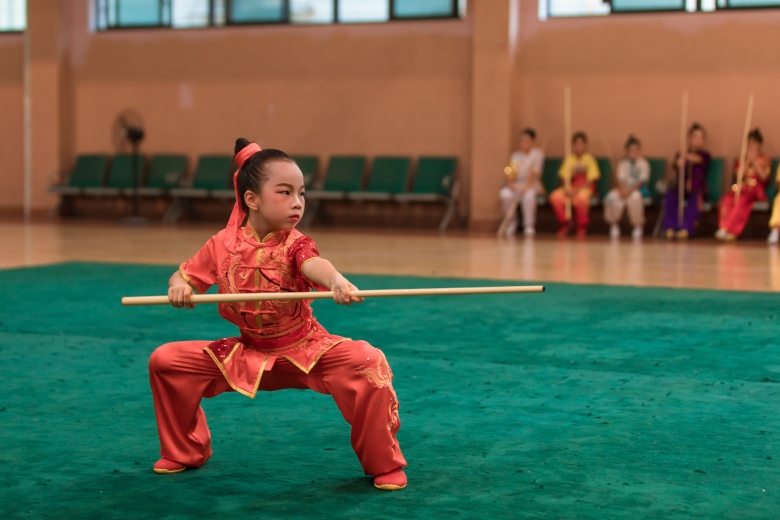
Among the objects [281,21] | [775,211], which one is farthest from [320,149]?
[775,211]

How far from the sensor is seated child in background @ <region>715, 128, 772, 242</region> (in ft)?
35.5

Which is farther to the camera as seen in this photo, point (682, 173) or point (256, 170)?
point (682, 173)

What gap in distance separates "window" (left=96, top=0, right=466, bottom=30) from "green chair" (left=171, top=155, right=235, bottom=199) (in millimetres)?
2100

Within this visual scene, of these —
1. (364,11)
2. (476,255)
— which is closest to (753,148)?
(476,255)

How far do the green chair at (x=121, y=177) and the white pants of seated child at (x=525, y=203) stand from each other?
17.9ft

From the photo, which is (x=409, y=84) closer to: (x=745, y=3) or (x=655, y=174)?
(x=655, y=174)

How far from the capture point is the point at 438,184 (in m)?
12.4

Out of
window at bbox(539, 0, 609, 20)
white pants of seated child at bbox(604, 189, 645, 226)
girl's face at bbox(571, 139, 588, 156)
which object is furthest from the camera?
window at bbox(539, 0, 609, 20)

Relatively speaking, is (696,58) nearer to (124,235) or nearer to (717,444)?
(124,235)

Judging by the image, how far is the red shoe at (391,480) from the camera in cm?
212

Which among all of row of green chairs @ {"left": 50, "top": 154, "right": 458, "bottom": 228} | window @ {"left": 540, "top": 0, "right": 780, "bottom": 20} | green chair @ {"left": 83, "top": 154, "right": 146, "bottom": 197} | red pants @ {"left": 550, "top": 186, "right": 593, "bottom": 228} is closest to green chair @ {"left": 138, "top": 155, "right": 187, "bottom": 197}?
row of green chairs @ {"left": 50, "top": 154, "right": 458, "bottom": 228}

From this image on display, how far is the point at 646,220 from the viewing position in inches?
462

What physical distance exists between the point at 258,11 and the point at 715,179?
22.8 feet

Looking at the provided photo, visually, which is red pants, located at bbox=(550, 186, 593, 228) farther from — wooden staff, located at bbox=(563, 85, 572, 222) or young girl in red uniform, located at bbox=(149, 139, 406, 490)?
young girl in red uniform, located at bbox=(149, 139, 406, 490)
